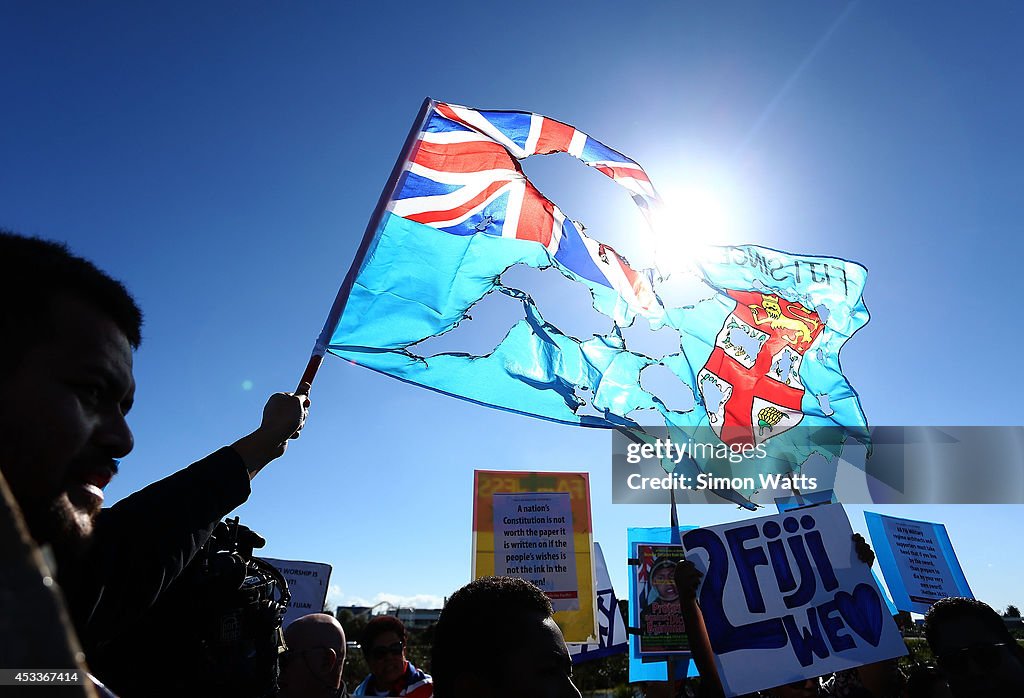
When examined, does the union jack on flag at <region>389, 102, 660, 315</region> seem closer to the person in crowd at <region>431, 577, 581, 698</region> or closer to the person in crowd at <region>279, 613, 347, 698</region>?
the person in crowd at <region>279, 613, 347, 698</region>

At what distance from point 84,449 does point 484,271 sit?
3693 mm

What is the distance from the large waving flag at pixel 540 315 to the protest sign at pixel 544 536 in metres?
1.64

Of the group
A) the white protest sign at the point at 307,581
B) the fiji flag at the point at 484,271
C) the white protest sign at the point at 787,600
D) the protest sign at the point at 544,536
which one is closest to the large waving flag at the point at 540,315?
the fiji flag at the point at 484,271

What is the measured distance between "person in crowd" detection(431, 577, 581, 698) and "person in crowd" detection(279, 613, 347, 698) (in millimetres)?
1446

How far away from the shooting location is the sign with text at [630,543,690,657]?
226 inches

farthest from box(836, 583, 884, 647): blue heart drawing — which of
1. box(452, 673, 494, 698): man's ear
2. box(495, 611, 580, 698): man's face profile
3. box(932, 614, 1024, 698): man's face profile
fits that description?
box(452, 673, 494, 698): man's ear

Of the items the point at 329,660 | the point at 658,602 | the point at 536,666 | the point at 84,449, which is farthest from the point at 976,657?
the point at 84,449

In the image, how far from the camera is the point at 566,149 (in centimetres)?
554

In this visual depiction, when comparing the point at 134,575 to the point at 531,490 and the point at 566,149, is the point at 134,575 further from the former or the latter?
the point at 531,490

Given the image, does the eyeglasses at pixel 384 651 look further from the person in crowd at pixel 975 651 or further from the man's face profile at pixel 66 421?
the man's face profile at pixel 66 421

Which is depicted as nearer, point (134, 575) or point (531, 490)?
point (134, 575)

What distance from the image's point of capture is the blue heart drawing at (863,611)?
4.25 meters

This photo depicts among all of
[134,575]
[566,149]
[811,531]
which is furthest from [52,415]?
[566,149]

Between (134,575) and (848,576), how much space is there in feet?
14.1
